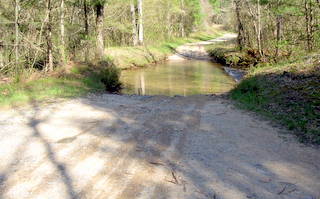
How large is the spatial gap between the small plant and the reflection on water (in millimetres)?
559

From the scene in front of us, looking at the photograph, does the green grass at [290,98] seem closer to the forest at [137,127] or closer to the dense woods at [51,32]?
the forest at [137,127]

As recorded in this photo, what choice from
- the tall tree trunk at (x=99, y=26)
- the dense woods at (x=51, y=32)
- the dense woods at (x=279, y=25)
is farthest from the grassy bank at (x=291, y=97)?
the tall tree trunk at (x=99, y=26)

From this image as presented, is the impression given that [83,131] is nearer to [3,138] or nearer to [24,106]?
[3,138]

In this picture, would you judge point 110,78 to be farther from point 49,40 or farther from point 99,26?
point 99,26

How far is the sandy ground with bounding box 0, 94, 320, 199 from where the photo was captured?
4266mm

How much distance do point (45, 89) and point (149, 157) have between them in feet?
24.8

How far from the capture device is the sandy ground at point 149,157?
14.0ft

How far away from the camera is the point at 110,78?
1575 centimetres

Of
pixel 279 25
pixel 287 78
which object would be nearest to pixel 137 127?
pixel 287 78

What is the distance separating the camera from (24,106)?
9.37 meters

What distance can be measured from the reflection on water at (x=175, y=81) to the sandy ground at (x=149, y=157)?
783 cm

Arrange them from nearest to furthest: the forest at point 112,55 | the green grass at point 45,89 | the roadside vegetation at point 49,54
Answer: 1. the forest at point 112,55
2. the green grass at point 45,89
3. the roadside vegetation at point 49,54

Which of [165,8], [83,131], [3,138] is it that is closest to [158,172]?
[83,131]

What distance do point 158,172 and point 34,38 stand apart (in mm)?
11836
